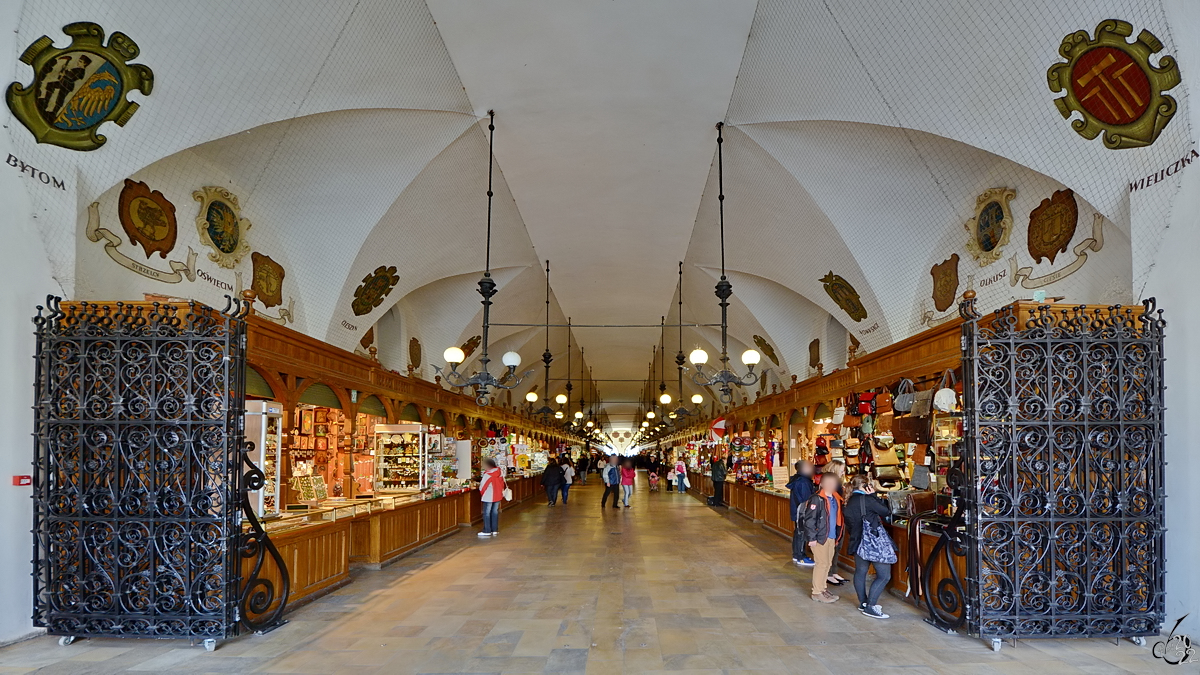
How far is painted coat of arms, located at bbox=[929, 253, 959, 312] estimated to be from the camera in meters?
8.84

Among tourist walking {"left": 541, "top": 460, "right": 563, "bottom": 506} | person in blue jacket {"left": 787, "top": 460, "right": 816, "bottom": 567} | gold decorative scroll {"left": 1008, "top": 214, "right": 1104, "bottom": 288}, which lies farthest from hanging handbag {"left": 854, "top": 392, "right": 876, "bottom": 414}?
tourist walking {"left": 541, "top": 460, "right": 563, "bottom": 506}

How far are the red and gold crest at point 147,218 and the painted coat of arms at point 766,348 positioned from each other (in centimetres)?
1090

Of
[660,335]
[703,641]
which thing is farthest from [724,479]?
[703,641]

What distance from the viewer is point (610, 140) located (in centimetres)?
895

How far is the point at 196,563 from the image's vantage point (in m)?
5.46

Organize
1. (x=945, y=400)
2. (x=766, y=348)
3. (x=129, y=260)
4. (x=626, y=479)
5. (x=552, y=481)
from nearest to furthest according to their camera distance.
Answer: (x=129, y=260) → (x=945, y=400) → (x=766, y=348) → (x=626, y=479) → (x=552, y=481)

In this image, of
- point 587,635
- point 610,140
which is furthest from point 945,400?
point 610,140

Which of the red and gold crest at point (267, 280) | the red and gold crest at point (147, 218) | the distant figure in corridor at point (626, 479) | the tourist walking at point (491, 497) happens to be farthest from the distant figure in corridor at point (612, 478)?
the red and gold crest at point (147, 218)

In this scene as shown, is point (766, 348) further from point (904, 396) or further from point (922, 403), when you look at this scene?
point (922, 403)

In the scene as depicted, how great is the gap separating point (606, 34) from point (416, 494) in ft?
22.7

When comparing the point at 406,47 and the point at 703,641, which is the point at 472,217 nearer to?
the point at 406,47

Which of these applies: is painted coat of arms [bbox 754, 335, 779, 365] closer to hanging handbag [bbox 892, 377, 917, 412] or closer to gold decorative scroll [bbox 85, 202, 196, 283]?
hanging handbag [bbox 892, 377, 917, 412]

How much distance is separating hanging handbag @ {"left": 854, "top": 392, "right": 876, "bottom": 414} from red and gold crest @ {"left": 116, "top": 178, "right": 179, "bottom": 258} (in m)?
8.04

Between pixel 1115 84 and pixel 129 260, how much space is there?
8.05 meters
